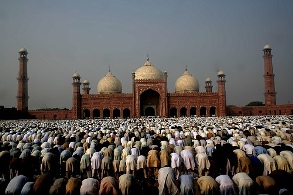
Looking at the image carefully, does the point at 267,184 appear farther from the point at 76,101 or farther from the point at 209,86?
the point at 209,86

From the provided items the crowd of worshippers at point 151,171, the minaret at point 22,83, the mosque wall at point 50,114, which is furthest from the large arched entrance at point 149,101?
the crowd of worshippers at point 151,171

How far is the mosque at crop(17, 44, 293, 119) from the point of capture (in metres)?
32.4

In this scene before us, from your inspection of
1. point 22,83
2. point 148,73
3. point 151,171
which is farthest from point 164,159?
point 22,83

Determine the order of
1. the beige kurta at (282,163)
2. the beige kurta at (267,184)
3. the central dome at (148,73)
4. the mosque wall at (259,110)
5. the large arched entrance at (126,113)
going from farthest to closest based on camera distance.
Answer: the central dome at (148,73)
the large arched entrance at (126,113)
the mosque wall at (259,110)
the beige kurta at (282,163)
the beige kurta at (267,184)

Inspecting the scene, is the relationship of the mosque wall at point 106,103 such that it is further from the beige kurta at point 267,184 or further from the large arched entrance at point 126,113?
the beige kurta at point 267,184

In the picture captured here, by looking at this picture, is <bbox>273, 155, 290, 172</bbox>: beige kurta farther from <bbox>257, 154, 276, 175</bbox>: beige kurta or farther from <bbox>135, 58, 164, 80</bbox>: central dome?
<bbox>135, 58, 164, 80</bbox>: central dome

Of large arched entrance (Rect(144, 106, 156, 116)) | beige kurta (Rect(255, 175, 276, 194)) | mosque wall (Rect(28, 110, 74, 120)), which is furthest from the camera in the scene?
large arched entrance (Rect(144, 106, 156, 116))

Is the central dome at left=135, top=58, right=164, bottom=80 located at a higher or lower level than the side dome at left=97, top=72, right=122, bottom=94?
higher

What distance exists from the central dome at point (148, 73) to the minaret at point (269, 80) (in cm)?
1357

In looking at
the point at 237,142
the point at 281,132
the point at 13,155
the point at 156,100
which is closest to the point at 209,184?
the point at 237,142

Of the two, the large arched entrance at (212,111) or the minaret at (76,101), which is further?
the large arched entrance at (212,111)

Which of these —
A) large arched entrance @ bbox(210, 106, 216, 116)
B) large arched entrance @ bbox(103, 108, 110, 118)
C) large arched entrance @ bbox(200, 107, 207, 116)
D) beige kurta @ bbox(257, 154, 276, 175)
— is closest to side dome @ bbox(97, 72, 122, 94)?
large arched entrance @ bbox(103, 108, 110, 118)

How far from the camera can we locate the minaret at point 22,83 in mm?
36281

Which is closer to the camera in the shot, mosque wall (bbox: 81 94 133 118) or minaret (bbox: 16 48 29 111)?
mosque wall (bbox: 81 94 133 118)
